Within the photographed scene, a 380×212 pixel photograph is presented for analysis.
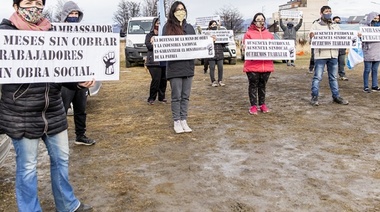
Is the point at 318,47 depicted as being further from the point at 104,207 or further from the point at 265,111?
the point at 104,207

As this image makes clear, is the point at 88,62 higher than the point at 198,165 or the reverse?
higher

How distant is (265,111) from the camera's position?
8.01m

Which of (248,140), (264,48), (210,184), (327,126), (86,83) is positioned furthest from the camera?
(264,48)

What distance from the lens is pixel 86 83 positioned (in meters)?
3.73

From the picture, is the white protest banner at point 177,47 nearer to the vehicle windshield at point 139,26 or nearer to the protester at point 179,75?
the protester at point 179,75

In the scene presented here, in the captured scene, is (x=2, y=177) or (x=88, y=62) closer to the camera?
(x=88, y=62)

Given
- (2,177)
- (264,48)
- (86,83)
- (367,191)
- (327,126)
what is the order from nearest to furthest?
1. (86,83)
2. (367,191)
3. (2,177)
4. (327,126)
5. (264,48)

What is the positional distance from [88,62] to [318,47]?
5.57 metres

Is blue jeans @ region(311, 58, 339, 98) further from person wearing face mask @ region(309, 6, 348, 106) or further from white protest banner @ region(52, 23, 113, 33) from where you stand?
white protest banner @ region(52, 23, 113, 33)

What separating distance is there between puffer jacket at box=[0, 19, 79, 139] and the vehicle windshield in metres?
16.1

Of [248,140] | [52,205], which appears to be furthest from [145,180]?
[248,140]

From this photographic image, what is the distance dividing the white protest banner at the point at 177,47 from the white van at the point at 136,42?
1180cm

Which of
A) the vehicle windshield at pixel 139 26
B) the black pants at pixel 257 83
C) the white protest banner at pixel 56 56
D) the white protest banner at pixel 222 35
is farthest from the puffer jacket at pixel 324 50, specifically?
the vehicle windshield at pixel 139 26

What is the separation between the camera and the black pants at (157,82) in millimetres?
9039
